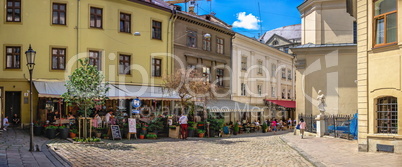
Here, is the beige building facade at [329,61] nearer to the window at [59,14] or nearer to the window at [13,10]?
the window at [59,14]

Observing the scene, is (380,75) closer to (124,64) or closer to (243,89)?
(124,64)

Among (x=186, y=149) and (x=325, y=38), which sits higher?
(x=325, y=38)

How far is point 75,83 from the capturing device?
1802cm

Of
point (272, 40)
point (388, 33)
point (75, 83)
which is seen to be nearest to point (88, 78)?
point (75, 83)

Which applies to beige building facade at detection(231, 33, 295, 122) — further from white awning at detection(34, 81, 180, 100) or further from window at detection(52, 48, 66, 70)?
window at detection(52, 48, 66, 70)

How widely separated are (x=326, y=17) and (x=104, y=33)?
625 inches

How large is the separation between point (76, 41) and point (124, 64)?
3880 mm

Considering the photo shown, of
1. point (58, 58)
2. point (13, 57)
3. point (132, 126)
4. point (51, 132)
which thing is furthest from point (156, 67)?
point (51, 132)

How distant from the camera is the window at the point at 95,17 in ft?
87.9

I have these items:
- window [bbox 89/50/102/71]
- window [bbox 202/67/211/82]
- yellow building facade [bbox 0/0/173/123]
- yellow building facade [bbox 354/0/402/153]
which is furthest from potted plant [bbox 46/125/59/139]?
window [bbox 202/67/211/82]

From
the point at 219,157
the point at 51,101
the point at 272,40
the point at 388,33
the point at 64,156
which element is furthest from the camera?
the point at 272,40

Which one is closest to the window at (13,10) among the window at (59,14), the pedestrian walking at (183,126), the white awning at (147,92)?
the window at (59,14)

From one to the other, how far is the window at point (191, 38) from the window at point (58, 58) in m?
10.8

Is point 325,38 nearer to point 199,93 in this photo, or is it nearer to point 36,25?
point 199,93
